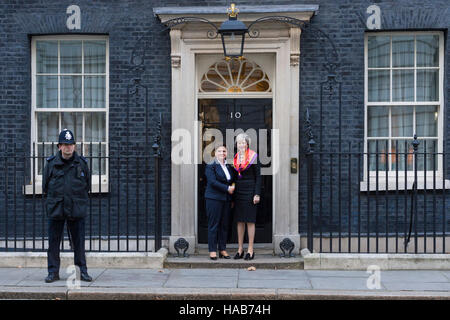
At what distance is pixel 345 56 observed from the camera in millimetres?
10008

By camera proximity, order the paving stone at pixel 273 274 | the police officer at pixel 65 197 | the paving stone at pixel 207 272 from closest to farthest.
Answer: the police officer at pixel 65 197 < the paving stone at pixel 273 274 < the paving stone at pixel 207 272

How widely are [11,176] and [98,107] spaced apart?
1.79 meters

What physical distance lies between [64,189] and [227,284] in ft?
7.86

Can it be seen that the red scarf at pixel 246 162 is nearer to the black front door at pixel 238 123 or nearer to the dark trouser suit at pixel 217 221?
the dark trouser suit at pixel 217 221

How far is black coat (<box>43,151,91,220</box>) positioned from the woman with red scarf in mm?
2403

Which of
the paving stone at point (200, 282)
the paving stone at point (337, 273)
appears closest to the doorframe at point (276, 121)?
the paving stone at point (337, 273)

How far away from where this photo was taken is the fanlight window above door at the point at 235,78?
10375 mm

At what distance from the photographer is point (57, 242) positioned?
8164 mm

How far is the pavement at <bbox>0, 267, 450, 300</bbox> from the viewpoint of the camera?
7496 millimetres

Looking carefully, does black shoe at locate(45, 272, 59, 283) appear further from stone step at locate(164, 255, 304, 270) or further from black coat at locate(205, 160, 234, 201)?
black coat at locate(205, 160, 234, 201)

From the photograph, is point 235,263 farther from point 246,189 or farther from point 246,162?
point 246,162

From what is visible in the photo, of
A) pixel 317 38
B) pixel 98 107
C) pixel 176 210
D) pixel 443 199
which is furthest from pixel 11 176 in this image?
pixel 443 199

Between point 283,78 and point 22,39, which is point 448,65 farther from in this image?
point 22,39

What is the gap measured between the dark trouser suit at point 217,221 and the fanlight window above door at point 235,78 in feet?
6.79
